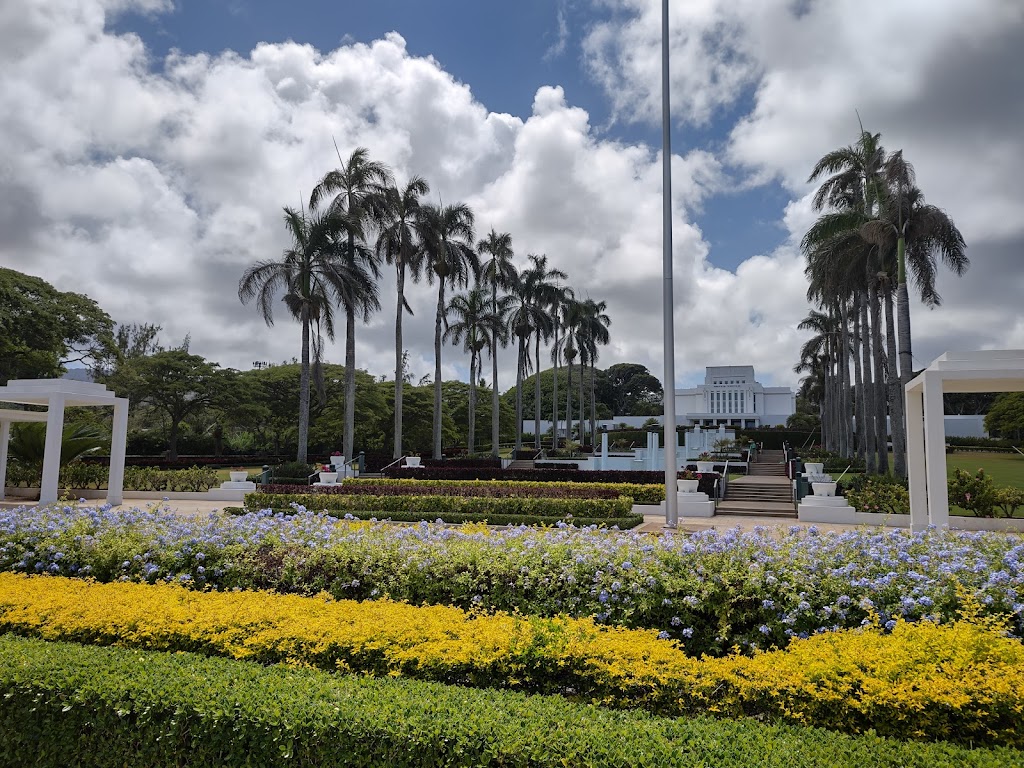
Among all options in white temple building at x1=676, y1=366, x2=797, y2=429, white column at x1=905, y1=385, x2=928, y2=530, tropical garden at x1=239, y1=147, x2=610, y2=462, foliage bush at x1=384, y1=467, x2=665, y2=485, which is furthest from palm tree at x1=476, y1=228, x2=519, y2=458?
white temple building at x1=676, y1=366, x2=797, y2=429

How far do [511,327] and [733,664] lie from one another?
3781 cm

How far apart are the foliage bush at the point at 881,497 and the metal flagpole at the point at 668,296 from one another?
5882mm

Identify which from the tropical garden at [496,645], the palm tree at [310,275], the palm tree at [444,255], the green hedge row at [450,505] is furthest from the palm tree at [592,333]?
the tropical garden at [496,645]

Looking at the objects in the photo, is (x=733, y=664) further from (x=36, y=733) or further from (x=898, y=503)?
(x=898, y=503)

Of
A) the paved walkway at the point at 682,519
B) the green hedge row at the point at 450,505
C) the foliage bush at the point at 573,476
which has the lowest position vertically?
the paved walkway at the point at 682,519

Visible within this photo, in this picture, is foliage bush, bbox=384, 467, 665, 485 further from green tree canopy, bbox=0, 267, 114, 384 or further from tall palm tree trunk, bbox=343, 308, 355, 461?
green tree canopy, bbox=0, 267, 114, 384

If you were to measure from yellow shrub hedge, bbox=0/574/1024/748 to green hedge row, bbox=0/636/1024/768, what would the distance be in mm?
271

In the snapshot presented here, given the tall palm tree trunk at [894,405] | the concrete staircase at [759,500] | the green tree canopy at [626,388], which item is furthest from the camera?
the green tree canopy at [626,388]

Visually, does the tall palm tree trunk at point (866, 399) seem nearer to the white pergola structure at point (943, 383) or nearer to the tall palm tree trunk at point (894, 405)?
the tall palm tree trunk at point (894, 405)

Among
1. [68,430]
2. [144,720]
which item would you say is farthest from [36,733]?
[68,430]

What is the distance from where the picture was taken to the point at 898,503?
16047 millimetres

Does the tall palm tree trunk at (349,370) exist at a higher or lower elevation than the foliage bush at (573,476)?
higher

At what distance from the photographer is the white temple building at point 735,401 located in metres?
85.4

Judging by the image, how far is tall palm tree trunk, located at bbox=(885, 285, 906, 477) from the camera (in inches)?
801
